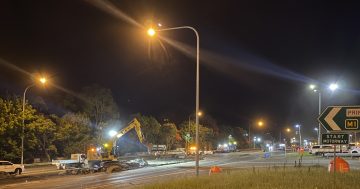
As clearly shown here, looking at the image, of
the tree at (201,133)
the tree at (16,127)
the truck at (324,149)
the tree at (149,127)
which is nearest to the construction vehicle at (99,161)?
the tree at (16,127)

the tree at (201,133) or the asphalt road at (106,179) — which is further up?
the tree at (201,133)

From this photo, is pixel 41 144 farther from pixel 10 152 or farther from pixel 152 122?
pixel 152 122

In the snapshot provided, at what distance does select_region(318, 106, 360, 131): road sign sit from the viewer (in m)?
12.1

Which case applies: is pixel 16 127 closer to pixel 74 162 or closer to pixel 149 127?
pixel 74 162

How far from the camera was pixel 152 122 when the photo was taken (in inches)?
3612

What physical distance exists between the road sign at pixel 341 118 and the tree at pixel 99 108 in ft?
200

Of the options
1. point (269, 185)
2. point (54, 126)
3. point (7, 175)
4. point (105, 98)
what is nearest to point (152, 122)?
point (105, 98)

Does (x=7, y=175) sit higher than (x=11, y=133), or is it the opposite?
(x=11, y=133)

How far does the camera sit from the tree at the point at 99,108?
2805 inches

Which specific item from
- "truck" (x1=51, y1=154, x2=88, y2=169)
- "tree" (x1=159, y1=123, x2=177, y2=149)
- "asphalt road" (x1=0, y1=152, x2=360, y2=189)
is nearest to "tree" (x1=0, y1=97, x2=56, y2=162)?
"truck" (x1=51, y1=154, x2=88, y2=169)

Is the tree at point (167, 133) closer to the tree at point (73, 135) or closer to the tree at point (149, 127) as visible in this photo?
the tree at point (149, 127)

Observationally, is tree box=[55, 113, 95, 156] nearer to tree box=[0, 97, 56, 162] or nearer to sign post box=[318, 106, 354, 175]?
tree box=[0, 97, 56, 162]

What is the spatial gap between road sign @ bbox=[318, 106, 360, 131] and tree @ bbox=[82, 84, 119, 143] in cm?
6088

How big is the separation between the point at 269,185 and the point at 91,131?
192 ft
